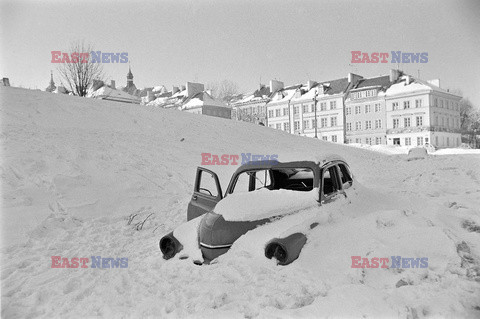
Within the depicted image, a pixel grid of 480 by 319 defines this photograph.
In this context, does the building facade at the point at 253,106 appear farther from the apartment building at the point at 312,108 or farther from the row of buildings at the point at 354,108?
the apartment building at the point at 312,108

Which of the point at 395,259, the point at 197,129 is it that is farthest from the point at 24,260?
the point at 197,129

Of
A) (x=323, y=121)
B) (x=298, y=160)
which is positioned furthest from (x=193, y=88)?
(x=298, y=160)

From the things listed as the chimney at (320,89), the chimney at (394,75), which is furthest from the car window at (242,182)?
the chimney at (320,89)

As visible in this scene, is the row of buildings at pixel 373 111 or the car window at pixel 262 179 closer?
the car window at pixel 262 179

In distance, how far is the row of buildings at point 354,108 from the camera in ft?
174

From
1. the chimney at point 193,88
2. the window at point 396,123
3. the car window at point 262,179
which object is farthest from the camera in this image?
the chimney at point 193,88

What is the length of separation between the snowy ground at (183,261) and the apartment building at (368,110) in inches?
1818

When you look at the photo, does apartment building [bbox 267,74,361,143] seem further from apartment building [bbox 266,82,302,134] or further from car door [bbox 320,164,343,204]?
car door [bbox 320,164,343,204]

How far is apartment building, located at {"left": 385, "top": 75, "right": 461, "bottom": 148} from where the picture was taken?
52.3 meters

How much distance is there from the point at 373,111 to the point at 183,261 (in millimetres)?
57240

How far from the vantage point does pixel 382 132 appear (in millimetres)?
55938

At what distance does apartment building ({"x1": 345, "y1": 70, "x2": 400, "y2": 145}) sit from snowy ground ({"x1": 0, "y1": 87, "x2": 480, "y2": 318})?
46.2 m

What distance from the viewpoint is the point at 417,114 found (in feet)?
174

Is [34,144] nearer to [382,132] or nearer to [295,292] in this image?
[295,292]
